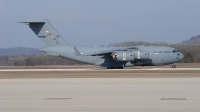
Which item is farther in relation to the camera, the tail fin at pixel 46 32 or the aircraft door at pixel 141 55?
the tail fin at pixel 46 32

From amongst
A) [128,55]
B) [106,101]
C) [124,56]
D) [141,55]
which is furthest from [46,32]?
[106,101]

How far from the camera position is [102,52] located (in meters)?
41.6

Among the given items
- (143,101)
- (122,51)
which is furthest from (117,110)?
(122,51)

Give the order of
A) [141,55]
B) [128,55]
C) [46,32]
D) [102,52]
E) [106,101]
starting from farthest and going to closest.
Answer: [46,32] < [141,55] < [102,52] < [128,55] < [106,101]

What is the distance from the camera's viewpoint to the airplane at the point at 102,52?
1651 inches

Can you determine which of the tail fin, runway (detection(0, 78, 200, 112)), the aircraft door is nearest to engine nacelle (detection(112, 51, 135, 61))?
the aircraft door

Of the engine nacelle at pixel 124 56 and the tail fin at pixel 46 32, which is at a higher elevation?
the tail fin at pixel 46 32

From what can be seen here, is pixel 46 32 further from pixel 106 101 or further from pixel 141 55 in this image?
pixel 106 101

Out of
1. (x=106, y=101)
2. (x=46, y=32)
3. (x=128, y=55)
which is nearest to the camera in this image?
(x=106, y=101)

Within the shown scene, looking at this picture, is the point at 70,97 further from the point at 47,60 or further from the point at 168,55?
the point at 47,60

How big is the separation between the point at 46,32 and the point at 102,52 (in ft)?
21.6

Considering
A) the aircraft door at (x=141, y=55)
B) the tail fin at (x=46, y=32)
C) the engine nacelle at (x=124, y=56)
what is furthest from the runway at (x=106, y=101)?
the tail fin at (x=46, y=32)

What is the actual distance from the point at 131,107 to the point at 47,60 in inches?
2235

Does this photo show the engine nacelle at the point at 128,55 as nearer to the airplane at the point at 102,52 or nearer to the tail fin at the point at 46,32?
the airplane at the point at 102,52
